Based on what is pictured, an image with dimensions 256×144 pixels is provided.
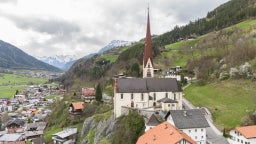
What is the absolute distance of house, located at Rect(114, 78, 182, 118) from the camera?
2440 inches

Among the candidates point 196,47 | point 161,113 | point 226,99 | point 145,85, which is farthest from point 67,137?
point 196,47

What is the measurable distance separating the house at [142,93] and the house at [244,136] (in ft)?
44.1

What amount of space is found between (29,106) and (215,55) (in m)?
122

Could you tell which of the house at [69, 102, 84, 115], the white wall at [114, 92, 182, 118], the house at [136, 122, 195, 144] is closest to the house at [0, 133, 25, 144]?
the house at [69, 102, 84, 115]

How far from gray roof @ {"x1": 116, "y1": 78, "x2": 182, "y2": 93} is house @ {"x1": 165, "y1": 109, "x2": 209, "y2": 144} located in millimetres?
14231

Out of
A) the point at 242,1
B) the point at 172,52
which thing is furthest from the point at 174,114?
the point at 242,1

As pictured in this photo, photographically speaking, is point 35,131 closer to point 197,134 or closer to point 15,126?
point 15,126

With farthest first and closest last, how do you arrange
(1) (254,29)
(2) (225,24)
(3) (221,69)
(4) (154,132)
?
(2) (225,24) → (1) (254,29) → (3) (221,69) → (4) (154,132)

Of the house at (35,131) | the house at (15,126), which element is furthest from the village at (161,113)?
the house at (15,126)

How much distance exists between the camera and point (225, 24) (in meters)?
168

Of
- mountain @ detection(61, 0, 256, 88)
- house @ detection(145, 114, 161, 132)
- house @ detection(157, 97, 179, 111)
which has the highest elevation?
mountain @ detection(61, 0, 256, 88)

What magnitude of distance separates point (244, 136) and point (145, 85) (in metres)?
22.2

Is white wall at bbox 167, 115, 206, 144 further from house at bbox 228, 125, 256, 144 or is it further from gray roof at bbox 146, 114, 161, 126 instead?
gray roof at bbox 146, 114, 161, 126

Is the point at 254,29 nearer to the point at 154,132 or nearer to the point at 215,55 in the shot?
the point at 215,55
